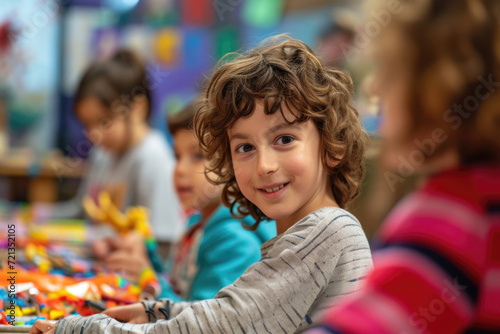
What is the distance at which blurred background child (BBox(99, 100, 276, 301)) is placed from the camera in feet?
3.64

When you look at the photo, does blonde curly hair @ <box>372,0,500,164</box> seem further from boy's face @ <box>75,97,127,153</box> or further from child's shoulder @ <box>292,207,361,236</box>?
boy's face @ <box>75,97,127,153</box>

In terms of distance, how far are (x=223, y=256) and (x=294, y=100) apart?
402mm

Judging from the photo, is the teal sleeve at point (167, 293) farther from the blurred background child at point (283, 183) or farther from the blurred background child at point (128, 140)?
the blurred background child at point (128, 140)

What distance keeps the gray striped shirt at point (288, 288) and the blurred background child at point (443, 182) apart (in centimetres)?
21

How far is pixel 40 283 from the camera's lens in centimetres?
115

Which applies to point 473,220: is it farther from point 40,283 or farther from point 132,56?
point 132,56

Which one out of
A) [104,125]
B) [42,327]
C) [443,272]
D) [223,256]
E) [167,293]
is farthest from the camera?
[104,125]

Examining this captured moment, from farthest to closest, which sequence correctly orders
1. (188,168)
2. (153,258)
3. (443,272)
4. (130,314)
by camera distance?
1. (153,258)
2. (188,168)
3. (130,314)
4. (443,272)

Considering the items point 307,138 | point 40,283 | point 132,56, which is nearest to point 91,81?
point 132,56

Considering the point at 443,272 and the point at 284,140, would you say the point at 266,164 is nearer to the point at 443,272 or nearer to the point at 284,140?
the point at 284,140

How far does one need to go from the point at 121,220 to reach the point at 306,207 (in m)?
1.05

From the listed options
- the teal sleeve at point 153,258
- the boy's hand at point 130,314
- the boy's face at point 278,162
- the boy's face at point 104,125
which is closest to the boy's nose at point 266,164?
the boy's face at point 278,162

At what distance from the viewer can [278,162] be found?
84 centimetres

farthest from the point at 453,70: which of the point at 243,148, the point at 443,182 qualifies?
the point at 243,148
